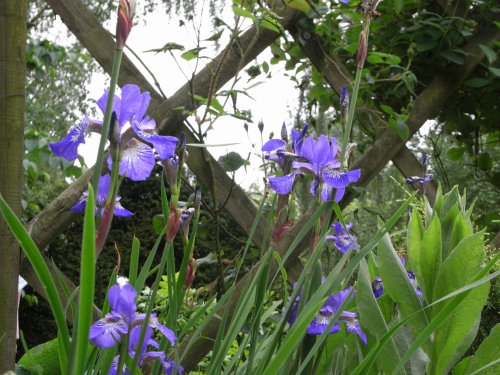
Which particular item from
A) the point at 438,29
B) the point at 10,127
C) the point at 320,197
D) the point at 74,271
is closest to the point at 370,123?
the point at 438,29

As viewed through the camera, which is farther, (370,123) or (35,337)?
(35,337)

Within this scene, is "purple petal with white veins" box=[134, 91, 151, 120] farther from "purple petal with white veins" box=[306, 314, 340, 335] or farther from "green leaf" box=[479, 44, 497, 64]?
"green leaf" box=[479, 44, 497, 64]

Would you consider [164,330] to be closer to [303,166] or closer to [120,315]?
[120,315]

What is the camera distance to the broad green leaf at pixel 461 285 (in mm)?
1007

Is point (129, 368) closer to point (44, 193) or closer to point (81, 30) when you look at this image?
point (81, 30)

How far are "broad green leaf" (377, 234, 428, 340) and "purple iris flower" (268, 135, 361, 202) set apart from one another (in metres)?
0.20

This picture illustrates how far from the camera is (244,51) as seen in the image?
7.05 feet

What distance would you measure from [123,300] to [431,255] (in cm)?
51

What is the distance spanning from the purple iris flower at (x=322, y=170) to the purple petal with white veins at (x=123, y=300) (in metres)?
0.22

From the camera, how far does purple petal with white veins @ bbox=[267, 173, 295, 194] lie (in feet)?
2.77

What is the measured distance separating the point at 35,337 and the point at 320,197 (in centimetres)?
422

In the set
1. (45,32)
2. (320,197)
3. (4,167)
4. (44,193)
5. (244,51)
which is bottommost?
(320,197)

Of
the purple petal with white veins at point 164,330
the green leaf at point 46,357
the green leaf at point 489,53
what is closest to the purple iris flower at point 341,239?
the purple petal with white veins at point 164,330

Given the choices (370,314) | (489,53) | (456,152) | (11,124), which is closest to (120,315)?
(370,314)
